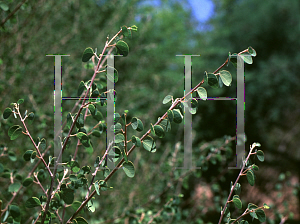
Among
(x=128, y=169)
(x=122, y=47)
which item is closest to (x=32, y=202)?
(x=128, y=169)

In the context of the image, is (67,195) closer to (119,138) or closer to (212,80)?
(119,138)

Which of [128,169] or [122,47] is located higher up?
[122,47]

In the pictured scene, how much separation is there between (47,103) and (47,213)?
1261 millimetres

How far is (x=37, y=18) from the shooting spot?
5.49ft

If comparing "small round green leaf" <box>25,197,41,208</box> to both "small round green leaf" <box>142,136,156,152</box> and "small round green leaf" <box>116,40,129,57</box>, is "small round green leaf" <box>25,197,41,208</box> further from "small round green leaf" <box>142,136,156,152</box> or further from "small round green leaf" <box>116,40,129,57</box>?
"small round green leaf" <box>116,40,129,57</box>

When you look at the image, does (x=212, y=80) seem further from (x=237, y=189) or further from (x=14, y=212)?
(x=14, y=212)

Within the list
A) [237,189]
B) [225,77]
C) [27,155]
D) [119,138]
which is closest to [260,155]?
[237,189]

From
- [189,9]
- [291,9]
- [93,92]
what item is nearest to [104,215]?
[93,92]

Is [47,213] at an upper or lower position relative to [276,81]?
lower

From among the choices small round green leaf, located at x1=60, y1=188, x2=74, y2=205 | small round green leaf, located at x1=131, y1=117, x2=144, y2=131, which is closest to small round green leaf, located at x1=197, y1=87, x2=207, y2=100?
small round green leaf, located at x1=131, y1=117, x2=144, y2=131

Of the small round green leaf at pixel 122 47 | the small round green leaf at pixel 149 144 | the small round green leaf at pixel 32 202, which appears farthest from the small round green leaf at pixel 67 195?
the small round green leaf at pixel 122 47

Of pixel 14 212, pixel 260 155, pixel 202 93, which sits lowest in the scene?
pixel 14 212

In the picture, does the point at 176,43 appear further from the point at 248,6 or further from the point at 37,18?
the point at 37,18

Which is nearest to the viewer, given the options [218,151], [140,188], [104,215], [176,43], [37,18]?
[218,151]
